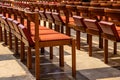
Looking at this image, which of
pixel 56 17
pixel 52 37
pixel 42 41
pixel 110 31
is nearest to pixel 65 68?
pixel 52 37

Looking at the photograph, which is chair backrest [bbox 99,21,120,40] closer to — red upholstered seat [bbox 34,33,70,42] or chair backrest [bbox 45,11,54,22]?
red upholstered seat [bbox 34,33,70,42]

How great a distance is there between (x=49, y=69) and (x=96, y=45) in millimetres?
1774

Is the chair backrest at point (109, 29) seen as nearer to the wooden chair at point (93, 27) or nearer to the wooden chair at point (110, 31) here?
the wooden chair at point (110, 31)

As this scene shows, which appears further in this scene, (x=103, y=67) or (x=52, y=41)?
(x=103, y=67)

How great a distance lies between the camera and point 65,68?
137 inches

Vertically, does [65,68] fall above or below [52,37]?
below

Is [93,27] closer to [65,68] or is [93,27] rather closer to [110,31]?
[110,31]

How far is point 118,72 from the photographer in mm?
3260

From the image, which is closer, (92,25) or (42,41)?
(42,41)

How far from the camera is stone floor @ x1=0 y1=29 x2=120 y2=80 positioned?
3.11 metres

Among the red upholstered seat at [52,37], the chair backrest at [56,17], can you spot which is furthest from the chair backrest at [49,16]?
the red upholstered seat at [52,37]

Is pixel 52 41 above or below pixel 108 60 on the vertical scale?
above

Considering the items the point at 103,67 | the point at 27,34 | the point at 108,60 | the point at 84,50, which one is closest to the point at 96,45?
the point at 84,50

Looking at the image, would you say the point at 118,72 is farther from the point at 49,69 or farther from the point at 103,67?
the point at 49,69
